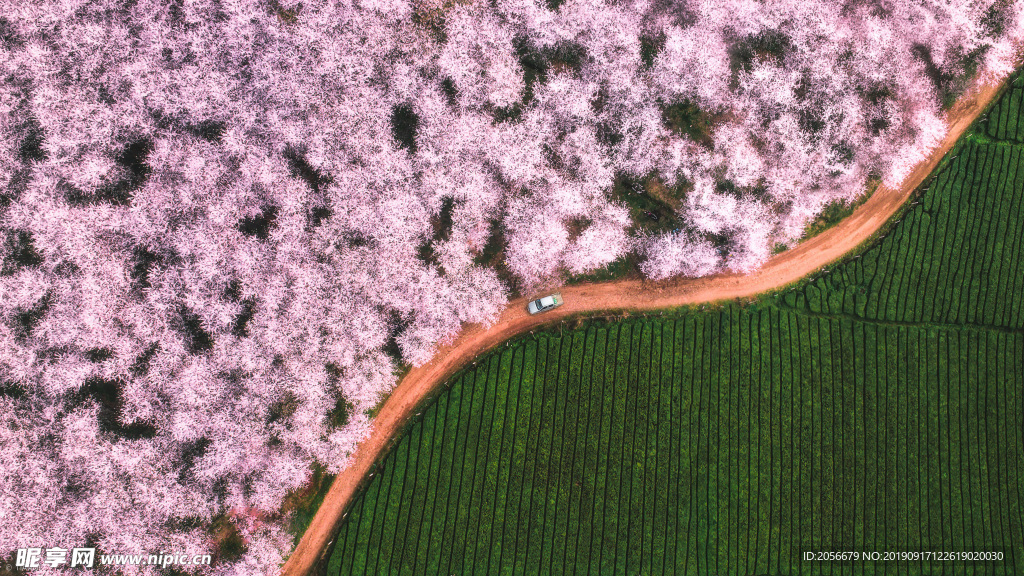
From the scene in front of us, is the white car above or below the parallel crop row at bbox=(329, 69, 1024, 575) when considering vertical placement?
A: above

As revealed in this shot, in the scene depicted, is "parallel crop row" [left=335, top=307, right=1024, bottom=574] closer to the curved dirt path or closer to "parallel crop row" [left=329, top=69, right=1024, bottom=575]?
"parallel crop row" [left=329, top=69, right=1024, bottom=575]

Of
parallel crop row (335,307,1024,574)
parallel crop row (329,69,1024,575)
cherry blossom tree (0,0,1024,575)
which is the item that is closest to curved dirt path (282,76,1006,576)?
parallel crop row (329,69,1024,575)

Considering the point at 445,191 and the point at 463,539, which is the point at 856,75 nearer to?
the point at 445,191

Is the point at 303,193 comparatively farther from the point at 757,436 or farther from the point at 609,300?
the point at 757,436

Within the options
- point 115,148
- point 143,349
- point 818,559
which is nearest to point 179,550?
point 143,349

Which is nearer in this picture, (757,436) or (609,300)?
(757,436)

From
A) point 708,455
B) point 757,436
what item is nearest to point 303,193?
point 708,455
